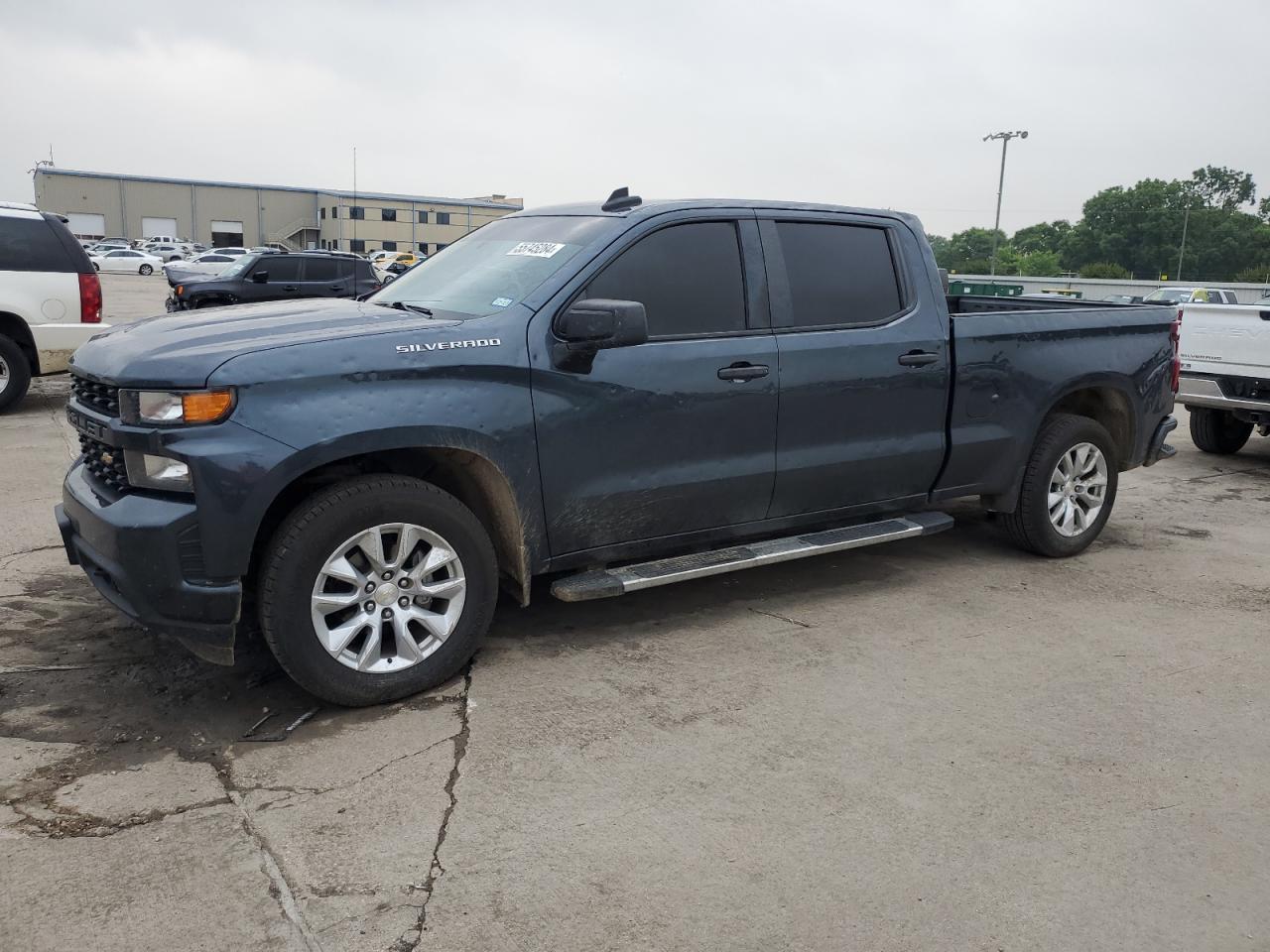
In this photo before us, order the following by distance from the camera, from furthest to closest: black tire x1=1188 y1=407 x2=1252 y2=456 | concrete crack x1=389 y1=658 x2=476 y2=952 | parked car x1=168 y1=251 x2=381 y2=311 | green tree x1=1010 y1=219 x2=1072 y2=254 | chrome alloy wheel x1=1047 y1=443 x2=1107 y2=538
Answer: green tree x1=1010 y1=219 x2=1072 y2=254
parked car x1=168 y1=251 x2=381 y2=311
black tire x1=1188 y1=407 x2=1252 y2=456
chrome alloy wheel x1=1047 y1=443 x2=1107 y2=538
concrete crack x1=389 y1=658 x2=476 y2=952

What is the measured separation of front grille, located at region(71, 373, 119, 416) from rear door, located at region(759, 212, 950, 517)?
9.00ft

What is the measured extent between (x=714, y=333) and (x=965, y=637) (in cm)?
183

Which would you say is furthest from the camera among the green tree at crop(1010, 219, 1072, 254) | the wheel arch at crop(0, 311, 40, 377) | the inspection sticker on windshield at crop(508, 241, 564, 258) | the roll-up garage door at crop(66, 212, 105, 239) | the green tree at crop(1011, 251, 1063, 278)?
the green tree at crop(1010, 219, 1072, 254)

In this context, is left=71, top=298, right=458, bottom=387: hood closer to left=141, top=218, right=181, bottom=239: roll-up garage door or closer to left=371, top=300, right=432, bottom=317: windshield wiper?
left=371, top=300, right=432, bottom=317: windshield wiper

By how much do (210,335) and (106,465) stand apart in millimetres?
614

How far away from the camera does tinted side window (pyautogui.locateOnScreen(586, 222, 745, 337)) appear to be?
4.47 metres

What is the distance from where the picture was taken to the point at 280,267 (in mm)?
18250

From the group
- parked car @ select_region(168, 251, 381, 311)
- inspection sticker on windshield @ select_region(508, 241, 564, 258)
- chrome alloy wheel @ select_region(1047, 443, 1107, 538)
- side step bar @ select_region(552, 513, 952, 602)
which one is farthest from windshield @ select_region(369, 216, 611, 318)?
parked car @ select_region(168, 251, 381, 311)

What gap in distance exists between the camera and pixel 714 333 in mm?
4641

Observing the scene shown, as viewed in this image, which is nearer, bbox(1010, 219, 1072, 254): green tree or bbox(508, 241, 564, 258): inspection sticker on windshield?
bbox(508, 241, 564, 258): inspection sticker on windshield

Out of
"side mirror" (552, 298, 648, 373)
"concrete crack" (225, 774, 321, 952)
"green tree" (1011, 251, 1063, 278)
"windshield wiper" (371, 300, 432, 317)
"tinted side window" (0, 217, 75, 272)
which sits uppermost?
"green tree" (1011, 251, 1063, 278)

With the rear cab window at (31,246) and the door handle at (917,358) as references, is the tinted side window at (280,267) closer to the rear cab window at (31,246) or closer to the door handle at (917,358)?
the rear cab window at (31,246)

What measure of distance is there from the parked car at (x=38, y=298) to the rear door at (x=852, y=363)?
7.64 metres

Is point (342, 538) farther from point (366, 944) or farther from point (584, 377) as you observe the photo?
point (366, 944)
